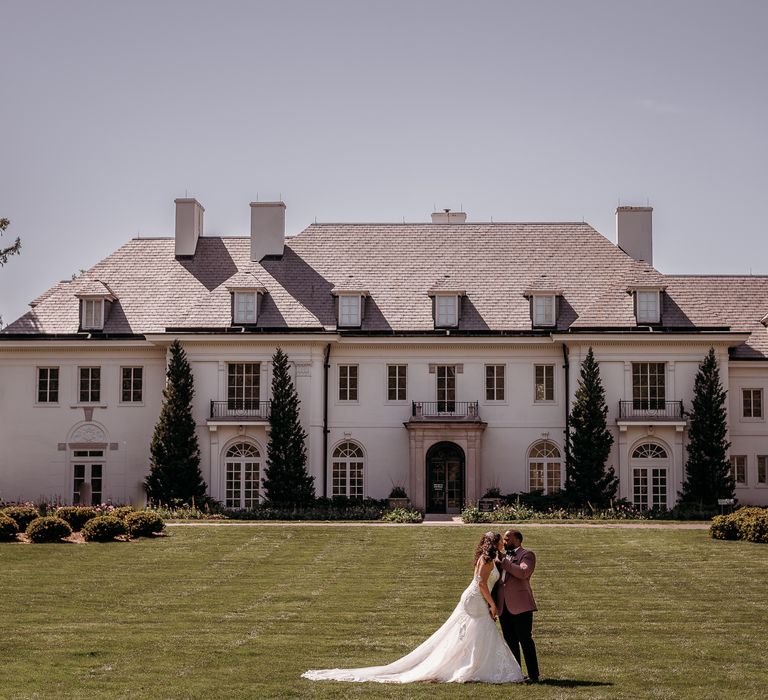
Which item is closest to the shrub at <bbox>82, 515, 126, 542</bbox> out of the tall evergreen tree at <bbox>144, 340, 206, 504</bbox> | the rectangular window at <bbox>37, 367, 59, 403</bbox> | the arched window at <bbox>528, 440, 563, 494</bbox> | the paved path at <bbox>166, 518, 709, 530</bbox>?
the paved path at <bbox>166, 518, 709, 530</bbox>

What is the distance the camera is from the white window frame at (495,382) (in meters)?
45.9

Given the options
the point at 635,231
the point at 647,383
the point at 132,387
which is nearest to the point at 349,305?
the point at 132,387

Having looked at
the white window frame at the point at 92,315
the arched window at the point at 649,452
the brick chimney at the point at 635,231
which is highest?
the brick chimney at the point at 635,231

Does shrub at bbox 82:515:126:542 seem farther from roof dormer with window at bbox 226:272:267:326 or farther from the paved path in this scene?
roof dormer with window at bbox 226:272:267:326

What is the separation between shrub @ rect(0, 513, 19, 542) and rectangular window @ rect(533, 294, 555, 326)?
21659mm

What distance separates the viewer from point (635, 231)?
49844 mm

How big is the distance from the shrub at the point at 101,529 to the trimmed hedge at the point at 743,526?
16004mm

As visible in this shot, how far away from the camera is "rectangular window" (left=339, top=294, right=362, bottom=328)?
46.4 m

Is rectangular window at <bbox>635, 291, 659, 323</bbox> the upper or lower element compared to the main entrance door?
upper

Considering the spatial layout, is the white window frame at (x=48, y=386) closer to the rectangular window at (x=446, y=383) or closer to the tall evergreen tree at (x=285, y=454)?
the tall evergreen tree at (x=285, y=454)

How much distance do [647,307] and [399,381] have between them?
9.50 metres

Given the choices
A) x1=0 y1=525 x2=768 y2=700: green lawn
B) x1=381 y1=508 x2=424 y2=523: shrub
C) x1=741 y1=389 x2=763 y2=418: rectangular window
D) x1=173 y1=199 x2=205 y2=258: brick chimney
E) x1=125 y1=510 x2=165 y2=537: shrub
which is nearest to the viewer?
x1=0 y1=525 x2=768 y2=700: green lawn

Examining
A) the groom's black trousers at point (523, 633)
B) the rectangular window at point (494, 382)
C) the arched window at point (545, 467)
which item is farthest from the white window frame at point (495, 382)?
the groom's black trousers at point (523, 633)

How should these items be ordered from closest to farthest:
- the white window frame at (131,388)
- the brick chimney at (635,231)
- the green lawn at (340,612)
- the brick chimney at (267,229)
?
the green lawn at (340,612), the white window frame at (131,388), the brick chimney at (267,229), the brick chimney at (635,231)
